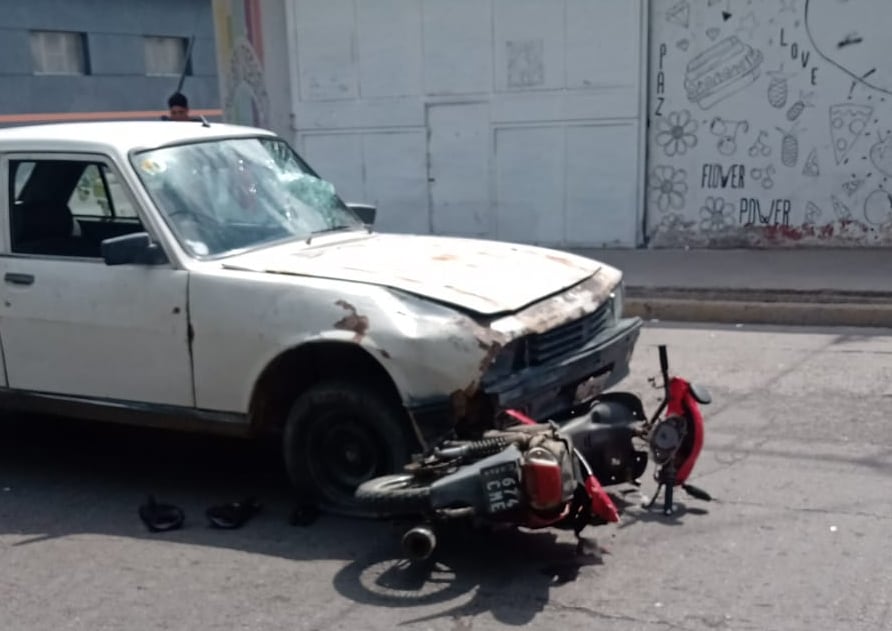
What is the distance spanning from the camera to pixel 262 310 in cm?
503

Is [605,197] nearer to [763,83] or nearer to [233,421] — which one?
[763,83]

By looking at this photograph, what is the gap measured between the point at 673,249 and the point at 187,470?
7986 mm

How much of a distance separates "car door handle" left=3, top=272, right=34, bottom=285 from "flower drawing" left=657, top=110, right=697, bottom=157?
28.0ft

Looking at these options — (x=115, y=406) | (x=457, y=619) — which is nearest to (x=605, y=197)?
(x=115, y=406)

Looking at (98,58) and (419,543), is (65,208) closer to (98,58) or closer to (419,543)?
(419,543)

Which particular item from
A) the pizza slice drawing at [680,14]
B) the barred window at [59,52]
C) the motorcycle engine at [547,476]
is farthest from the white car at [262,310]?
the barred window at [59,52]

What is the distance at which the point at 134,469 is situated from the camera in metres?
6.18

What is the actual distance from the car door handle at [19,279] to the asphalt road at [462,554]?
1127 mm

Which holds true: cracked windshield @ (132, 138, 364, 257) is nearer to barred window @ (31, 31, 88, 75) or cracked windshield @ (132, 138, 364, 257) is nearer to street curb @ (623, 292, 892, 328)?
street curb @ (623, 292, 892, 328)

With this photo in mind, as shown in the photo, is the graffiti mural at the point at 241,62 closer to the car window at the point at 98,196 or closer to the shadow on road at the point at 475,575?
the car window at the point at 98,196

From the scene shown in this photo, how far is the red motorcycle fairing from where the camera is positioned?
493cm

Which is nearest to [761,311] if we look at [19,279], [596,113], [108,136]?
[596,113]

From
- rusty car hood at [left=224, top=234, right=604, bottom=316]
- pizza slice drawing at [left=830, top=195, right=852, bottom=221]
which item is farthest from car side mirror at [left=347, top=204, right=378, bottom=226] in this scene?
pizza slice drawing at [left=830, top=195, right=852, bottom=221]

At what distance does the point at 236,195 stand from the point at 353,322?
1372mm
